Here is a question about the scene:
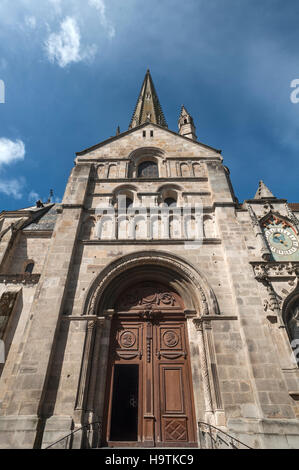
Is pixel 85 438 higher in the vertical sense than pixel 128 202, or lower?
lower

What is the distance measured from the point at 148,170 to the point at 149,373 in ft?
31.9

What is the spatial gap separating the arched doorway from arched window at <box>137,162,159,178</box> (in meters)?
6.38

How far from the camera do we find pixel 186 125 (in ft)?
81.4

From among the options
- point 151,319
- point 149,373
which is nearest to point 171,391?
point 149,373

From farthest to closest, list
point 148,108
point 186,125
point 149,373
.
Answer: point 148,108
point 186,125
point 149,373

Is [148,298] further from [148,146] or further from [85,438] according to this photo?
[148,146]

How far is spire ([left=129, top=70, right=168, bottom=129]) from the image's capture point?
87.3ft

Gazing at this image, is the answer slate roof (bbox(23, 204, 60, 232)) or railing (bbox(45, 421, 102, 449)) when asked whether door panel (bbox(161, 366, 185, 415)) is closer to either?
railing (bbox(45, 421, 102, 449))

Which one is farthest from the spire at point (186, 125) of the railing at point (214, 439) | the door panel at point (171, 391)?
the railing at point (214, 439)

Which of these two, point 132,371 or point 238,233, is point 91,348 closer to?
point 132,371

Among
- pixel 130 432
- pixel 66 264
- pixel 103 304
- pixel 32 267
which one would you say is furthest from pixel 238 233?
pixel 32 267

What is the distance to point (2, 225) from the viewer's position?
39.8 feet

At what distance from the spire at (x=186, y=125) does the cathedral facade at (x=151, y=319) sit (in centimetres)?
1336

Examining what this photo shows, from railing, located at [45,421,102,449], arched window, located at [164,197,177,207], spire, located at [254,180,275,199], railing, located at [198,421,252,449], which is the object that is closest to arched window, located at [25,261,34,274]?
railing, located at [45,421,102,449]
